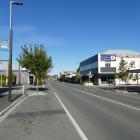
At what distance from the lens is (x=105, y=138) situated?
10555 millimetres

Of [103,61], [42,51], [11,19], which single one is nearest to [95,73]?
[103,61]

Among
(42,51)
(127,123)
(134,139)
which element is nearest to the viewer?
(134,139)

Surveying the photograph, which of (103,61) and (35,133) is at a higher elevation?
(103,61)

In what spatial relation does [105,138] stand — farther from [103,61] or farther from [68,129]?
[103,61]

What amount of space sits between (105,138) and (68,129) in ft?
7.40

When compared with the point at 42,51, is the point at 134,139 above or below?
below

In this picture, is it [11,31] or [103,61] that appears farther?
[103,61]

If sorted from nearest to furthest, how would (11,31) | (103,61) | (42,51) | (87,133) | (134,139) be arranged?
(134,139) < (87,133) < (11,31) < (42,51) < (103,61)

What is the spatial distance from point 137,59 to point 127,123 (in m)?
106

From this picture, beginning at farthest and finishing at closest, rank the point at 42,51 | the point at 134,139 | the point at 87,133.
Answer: the point at 42,51 < the point at 87,133 < the point at 134,139

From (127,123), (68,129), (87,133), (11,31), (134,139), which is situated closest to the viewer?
(134,139)

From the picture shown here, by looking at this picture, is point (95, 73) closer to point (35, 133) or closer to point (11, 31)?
point (11, 31)

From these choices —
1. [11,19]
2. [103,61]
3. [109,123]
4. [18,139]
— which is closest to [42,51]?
[11,19]

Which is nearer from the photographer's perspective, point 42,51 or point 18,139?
point 18,139
